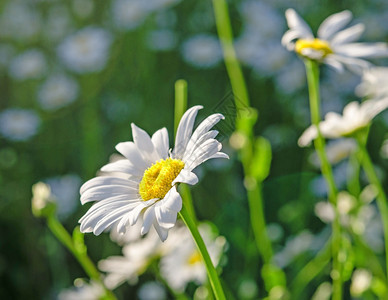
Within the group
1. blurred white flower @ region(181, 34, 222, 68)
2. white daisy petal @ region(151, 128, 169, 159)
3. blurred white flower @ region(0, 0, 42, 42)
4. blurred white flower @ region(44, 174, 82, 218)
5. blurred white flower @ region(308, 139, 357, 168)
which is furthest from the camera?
blurred white flower @ region(0, 0, 42, 42)

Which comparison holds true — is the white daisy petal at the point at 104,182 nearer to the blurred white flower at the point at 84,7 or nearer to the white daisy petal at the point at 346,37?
the white daisy petal at the point at 346,37

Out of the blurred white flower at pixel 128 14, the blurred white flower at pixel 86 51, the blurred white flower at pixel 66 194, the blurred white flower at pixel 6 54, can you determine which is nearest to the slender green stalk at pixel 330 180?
the blurred white flower at pixel 66 194

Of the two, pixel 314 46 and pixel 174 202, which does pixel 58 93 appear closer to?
pixel 314 46

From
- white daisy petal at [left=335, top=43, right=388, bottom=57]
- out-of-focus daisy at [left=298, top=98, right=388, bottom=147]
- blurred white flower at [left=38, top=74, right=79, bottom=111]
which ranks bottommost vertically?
out-of-focus daisy at [left=298, top=98, right=388, bottom=147]

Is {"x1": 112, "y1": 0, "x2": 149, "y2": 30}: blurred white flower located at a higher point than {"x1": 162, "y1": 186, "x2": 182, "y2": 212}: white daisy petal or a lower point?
higher

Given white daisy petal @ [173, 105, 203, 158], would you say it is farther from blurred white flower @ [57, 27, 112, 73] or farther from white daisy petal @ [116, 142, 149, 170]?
blurred white flower @ [57, 27, 112, 73]

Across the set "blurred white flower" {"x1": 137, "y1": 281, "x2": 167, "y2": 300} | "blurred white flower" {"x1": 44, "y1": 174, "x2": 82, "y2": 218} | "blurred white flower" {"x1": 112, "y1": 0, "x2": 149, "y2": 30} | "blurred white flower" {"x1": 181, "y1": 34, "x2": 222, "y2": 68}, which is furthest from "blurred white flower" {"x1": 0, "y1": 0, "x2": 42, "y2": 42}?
"blurred white flower" {"x1": 137, "y1": 281, "x2": 167, "y2": 300}

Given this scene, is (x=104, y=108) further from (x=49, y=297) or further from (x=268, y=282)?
(x=268, y=282)

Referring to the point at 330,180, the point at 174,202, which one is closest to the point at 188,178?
the point at 174,202
